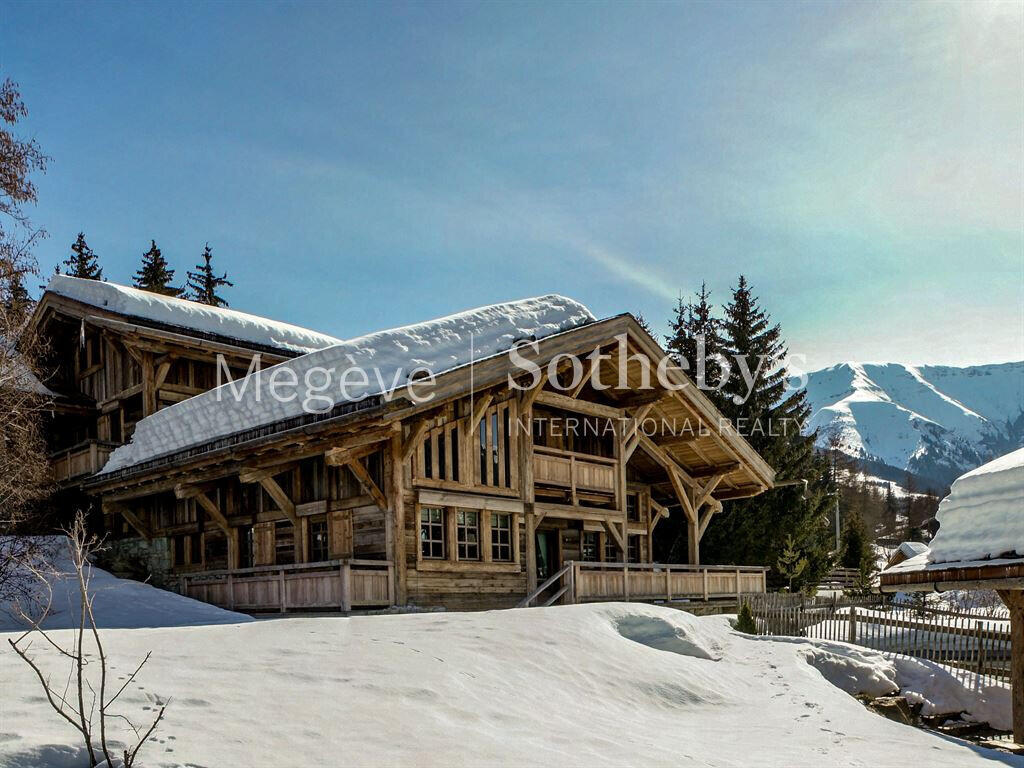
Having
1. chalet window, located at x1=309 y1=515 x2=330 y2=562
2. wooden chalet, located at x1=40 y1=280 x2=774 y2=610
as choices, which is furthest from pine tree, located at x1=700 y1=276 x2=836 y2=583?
chalet window, located at x1=309 y1=515 x2=330 y2=562

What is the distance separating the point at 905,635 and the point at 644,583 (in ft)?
19.6

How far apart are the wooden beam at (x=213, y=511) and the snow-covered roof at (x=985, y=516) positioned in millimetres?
14711

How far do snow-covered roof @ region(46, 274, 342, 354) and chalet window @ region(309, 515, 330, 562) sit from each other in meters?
10.2

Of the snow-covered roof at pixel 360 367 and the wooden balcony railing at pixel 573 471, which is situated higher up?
the snow-covered roof at pixel 360 367

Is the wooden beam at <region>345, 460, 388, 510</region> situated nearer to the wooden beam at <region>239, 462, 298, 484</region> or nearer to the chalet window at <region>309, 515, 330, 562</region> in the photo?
the wooden beam at <region>239, 462, 298, 484</region>

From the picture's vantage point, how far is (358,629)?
11.3 metres

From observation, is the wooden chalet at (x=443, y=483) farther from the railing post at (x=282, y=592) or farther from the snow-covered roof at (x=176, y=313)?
the snow-covered roof at (x=176, y=313)

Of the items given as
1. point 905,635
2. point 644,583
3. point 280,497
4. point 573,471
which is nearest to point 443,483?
point 280,497

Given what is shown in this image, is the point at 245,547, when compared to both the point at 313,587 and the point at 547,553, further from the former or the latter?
the point at 547,553

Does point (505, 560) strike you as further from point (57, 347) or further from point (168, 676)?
point (57, 347)

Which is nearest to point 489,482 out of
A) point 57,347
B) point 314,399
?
point 314,399

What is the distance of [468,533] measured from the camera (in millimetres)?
19156

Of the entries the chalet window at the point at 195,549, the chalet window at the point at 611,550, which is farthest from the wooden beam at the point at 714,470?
the chalet window at the point at 195,549

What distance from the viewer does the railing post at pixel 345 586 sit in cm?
1553
